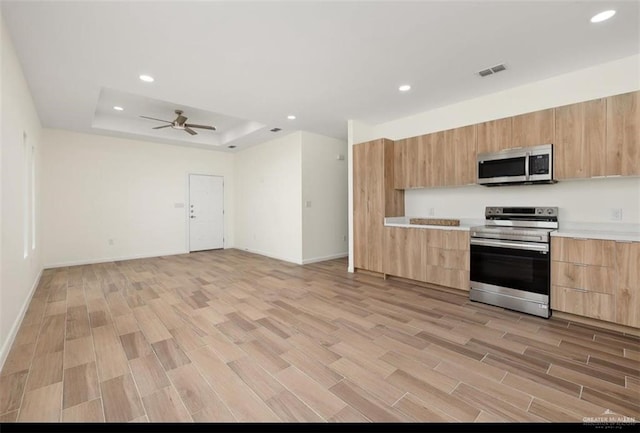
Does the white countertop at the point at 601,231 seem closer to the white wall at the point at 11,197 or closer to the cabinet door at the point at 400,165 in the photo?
the cabinet door at the point at 400,165

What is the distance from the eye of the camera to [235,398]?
5.74 ft

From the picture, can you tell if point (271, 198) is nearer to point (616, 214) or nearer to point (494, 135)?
point (494, 135)

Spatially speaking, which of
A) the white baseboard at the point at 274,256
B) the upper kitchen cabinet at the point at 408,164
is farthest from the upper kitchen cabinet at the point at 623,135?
the white baseboard at the point at 274,256

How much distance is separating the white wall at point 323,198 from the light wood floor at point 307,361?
2.34 meters

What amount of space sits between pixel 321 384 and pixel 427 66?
10.7 feet

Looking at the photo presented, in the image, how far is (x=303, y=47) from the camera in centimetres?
270

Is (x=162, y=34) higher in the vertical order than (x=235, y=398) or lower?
higher

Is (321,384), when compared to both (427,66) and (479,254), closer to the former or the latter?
(479,254)

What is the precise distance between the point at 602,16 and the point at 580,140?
46.7 inches

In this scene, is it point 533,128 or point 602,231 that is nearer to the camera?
point 602,231

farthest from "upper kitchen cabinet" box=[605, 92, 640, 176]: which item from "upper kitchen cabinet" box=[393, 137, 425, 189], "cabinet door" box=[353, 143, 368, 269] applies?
"cabinet door" box=[353, 143, 368, 269]

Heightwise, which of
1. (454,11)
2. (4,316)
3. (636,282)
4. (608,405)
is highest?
(454,11)

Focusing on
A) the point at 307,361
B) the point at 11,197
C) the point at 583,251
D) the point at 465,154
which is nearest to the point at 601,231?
the point at 583,251

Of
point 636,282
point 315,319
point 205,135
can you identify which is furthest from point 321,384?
point 205,135
